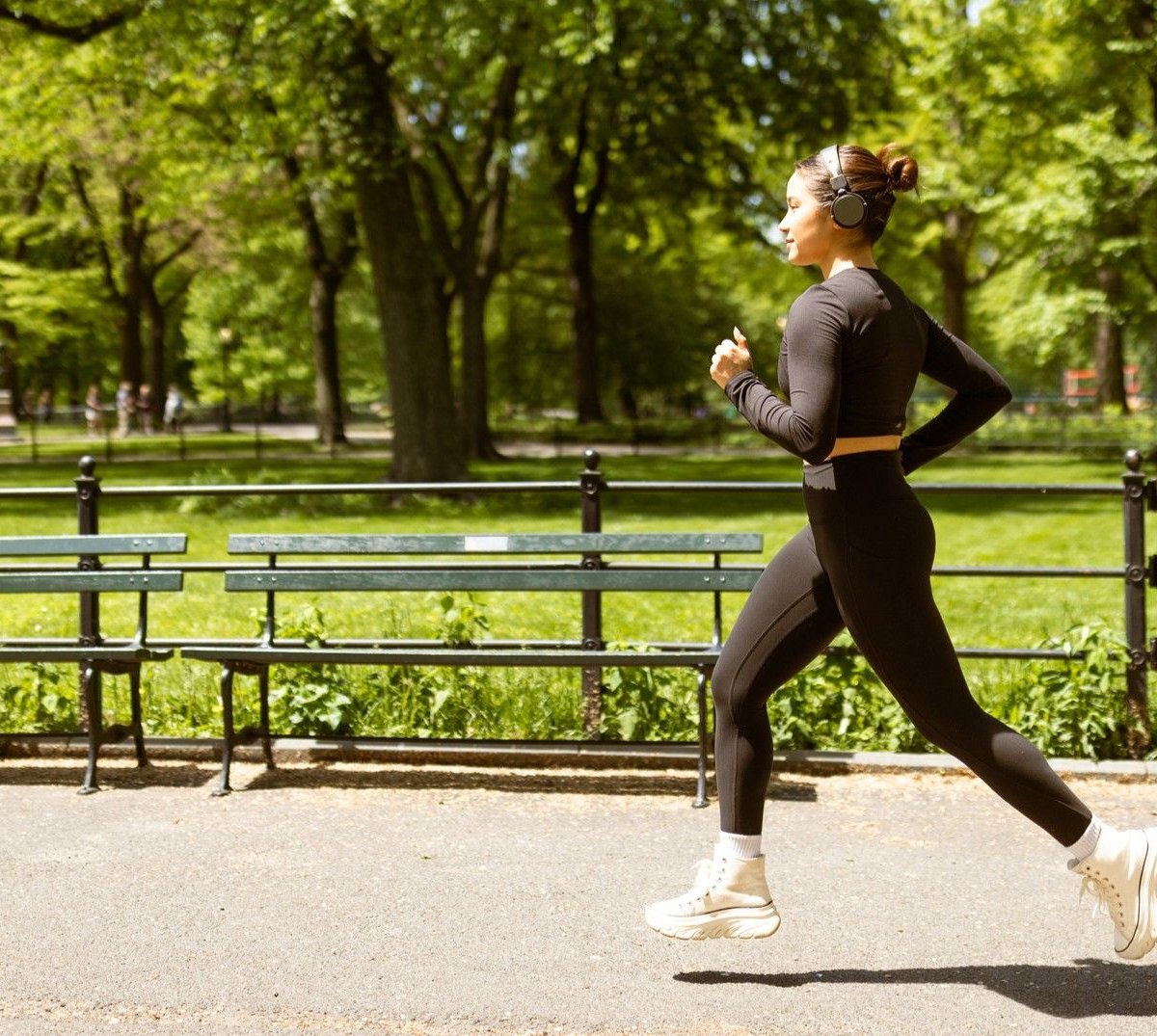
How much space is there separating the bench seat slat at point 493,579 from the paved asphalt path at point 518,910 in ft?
2.52

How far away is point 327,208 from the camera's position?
106ft

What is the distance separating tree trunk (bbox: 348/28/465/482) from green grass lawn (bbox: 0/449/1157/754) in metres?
0.68

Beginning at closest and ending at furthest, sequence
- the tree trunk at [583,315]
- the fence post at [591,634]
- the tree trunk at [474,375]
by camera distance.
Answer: the fence post at [591,634] < the tree trunk at [474,375] < the tree trunk at [583,315]

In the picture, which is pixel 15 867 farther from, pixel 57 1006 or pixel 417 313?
pixel 417 313

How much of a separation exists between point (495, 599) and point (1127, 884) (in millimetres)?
7607

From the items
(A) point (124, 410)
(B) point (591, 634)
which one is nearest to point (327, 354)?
(A) point (124, 410)

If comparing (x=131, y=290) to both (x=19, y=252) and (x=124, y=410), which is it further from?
(x=124, y=410)

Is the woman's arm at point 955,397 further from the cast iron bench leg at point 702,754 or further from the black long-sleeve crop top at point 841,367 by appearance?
the cast iron bench leg at point 702,754

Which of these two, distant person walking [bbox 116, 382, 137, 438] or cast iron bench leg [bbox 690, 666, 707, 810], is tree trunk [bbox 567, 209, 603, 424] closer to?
distant person walking [bbox 116, 382, 137, 438]

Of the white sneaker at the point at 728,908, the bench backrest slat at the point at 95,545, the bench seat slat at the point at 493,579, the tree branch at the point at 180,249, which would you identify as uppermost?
the tree branch at the point at 180,249

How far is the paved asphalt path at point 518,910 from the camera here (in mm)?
3783

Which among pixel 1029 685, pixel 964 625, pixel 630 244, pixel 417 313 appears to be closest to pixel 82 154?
pixel 630 244

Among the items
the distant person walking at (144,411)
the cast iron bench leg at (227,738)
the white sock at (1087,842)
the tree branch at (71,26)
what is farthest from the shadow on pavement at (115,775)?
the distant person walking at (144,411)

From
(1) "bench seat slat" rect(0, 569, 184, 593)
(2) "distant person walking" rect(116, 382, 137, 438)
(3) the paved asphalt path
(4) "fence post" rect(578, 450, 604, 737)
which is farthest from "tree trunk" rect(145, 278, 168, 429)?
(3) the paved asphalt path
